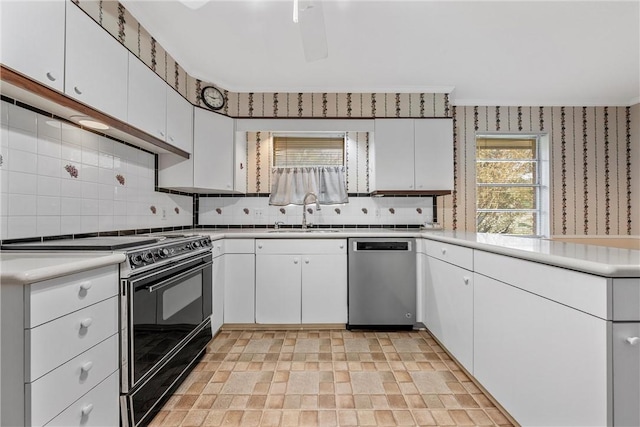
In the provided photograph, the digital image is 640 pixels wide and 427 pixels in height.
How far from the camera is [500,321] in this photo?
4.99ft

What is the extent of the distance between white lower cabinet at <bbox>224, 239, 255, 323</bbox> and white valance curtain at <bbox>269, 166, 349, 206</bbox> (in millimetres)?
784

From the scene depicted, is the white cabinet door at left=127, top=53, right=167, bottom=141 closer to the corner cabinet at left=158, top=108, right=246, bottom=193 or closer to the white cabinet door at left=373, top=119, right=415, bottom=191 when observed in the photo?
the corner cabinet at left=158, top=108, right=246, bottom=193

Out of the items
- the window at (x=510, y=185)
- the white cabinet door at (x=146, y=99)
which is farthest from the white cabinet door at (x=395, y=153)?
the white cabinet door at (x=146, y=99)

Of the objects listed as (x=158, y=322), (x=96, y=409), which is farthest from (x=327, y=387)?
(x=96, y=409)

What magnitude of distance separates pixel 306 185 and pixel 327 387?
203 centimetres

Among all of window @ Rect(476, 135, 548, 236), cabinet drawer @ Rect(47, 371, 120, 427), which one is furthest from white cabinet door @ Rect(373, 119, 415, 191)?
cabinet drawer @ Rect(47, 371, 120, 427)

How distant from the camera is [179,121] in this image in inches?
100.0

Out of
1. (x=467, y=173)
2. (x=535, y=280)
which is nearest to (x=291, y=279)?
(x=535, y=280)

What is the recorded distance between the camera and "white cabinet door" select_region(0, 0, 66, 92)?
1.13m

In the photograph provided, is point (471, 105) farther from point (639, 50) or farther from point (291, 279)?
point (291, 279)

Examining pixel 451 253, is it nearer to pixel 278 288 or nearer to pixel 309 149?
pixel 278 288

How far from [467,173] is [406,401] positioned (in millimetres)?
2746

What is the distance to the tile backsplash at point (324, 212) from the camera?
11.1ft

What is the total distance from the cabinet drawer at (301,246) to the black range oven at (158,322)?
654 mm
